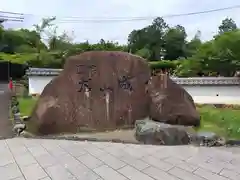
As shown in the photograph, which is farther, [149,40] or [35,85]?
[149,40]

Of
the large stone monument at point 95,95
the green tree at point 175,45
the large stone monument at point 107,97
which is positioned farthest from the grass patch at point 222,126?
the green tree at point 175,45

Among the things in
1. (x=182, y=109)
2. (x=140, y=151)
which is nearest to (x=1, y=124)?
(x=140, y=151)

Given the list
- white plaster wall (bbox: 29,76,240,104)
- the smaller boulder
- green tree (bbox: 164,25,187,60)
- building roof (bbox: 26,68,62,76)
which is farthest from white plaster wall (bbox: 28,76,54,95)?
green tree (bbox: 164,25,187,60)

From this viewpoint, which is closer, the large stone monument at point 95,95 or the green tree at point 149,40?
the large stone monument at point 95,95

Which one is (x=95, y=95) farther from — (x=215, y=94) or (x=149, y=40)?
(x=149, y=40)

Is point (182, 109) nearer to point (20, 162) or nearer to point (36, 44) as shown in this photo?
point (20, 162)

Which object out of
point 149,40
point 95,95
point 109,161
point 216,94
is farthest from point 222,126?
point 149,40

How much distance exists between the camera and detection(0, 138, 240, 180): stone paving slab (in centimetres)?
444

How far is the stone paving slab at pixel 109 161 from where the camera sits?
444 centimetres

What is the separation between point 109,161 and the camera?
5109 mm

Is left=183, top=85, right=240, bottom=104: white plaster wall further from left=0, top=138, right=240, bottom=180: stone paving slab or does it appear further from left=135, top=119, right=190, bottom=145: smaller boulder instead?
left=0, top=138, right=240, bottom=180: stone paving slab

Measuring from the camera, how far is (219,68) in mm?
15859

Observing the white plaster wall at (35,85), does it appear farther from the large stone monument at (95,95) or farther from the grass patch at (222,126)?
the grass patch at (222,126)

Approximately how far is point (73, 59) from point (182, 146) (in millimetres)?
3726
